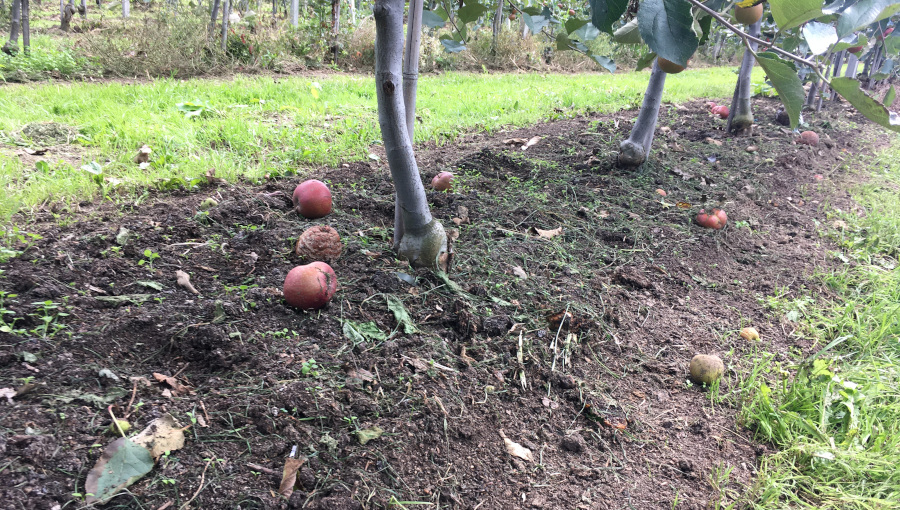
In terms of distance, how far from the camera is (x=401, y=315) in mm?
1923

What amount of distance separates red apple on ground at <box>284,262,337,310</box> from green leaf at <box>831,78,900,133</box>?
1.57 metres

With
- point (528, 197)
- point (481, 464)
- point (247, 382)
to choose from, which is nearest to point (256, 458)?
point (247, 382)

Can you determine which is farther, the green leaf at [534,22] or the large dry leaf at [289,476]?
the green leaf at [534,22]

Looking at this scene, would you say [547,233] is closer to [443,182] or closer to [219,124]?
[443,182]

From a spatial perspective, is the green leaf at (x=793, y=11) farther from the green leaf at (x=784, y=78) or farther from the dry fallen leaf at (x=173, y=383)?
the dry fallen leaf at (x=173, y=383)

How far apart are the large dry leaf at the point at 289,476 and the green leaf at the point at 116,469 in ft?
1.06

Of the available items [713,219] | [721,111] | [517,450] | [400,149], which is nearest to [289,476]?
[517,450]

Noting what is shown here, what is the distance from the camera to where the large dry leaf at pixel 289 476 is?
49.8 inches

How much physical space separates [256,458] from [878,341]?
9.21 ft

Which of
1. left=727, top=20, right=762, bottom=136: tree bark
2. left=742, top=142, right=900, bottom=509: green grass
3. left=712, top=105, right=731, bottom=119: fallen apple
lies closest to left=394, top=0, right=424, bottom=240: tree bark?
left=742, top=142, right=900, bottom=509: green grass

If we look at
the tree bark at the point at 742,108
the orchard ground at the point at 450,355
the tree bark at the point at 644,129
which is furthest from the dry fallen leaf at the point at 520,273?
the tree bark at the point at 742,108

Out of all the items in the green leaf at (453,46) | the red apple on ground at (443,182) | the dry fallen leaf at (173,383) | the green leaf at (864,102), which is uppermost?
the green leaf at (453,46)

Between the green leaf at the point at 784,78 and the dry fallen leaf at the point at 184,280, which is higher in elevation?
the green leaf at the point at 784,78

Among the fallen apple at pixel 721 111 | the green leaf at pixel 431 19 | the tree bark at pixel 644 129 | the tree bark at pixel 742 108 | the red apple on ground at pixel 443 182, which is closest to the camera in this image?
the green leaf at pixel 431 19
